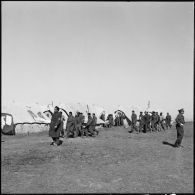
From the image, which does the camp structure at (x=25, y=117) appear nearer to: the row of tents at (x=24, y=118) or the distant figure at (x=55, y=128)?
the row of tents at (x=24, y=118)

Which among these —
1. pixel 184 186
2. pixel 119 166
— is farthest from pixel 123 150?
pixel 184 186

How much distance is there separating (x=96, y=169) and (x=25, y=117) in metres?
21.5

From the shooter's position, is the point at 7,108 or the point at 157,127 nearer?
the point at 157,127

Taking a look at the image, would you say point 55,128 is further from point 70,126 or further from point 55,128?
point 70,126

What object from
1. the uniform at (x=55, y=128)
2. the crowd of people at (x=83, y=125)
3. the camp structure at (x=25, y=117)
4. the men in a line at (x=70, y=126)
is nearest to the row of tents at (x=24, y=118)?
the camp structure at (x=25, y=117)

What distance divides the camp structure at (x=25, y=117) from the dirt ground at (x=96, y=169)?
13.2m

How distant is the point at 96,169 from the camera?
11.0 metres

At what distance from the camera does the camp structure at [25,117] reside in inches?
1124

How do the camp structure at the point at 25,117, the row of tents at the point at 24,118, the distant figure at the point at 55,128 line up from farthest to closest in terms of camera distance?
the camp structure at the point at 25,117
the row of tents at the point at 24,118
the distant figure at the point at 55,128

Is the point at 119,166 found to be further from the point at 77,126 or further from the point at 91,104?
the point at 91,104

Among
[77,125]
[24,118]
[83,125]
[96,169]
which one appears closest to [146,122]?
[83,125]

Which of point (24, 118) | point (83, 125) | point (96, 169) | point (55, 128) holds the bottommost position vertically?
point (96, 169)

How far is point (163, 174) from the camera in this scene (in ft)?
34.4

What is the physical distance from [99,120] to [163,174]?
26.2 metres
